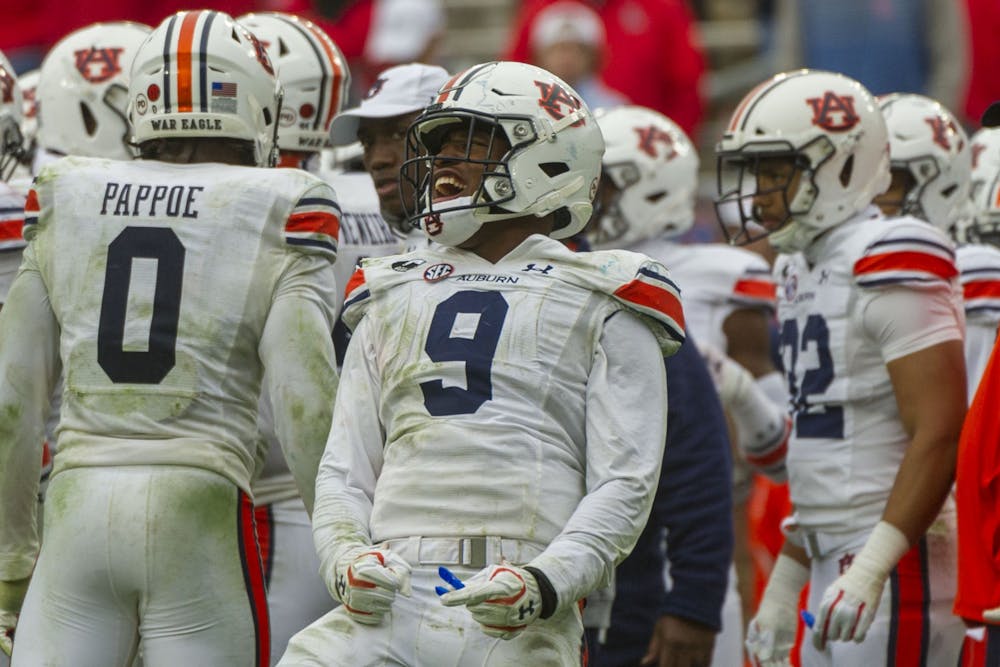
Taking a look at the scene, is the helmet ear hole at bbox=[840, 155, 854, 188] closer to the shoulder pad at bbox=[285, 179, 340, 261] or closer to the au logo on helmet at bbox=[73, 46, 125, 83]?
the shoulder pad at bbox=[285, 179, 340, 261]

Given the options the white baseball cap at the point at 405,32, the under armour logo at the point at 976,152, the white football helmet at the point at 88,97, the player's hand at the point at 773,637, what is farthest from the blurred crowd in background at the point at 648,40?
the player's hand at the point at 773,637

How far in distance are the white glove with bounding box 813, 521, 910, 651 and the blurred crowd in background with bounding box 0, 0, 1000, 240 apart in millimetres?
5926

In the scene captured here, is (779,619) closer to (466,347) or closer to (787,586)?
(787,586)

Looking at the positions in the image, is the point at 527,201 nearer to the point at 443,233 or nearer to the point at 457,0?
the point at 443,233

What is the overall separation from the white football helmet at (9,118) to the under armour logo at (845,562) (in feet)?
8.97

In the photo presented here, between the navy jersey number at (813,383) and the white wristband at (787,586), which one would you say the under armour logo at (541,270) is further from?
the white wristband at (787,586)

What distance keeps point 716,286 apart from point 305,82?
2.12 meters

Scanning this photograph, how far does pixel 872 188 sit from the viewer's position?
230 inches

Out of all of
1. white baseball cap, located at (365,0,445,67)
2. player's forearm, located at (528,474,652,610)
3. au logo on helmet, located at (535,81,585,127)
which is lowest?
white baseball cap, located at (365,0,445,67)

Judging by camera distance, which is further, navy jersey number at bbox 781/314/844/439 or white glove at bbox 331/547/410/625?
navy jersey number at bbox 781/314/844/439

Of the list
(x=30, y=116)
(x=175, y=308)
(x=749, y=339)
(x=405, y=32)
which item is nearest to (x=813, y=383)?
(x=175, y=308)

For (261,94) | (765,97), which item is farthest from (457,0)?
(261,94)

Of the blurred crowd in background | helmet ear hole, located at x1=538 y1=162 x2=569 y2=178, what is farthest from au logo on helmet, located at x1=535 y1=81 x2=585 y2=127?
the blurred crowd in background

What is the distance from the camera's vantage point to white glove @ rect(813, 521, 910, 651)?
5.14 metres
